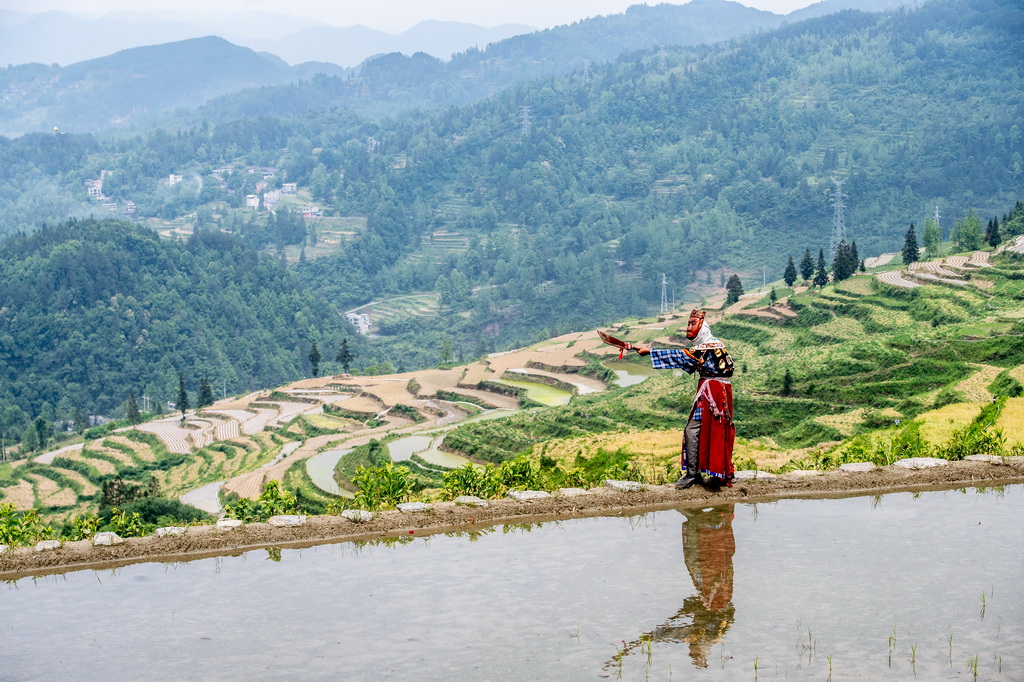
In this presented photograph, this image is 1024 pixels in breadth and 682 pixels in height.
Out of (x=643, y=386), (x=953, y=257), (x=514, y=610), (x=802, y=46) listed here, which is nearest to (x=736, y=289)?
(x=953, y=257)

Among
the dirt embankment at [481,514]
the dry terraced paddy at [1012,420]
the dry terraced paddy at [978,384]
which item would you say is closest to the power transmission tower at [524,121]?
the dry terraced paddy at [978,384]

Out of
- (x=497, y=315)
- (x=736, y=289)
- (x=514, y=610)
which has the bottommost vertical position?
(x=497, y=315)

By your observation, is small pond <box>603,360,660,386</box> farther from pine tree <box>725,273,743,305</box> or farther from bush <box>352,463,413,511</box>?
bush <box>352,463,413,511</box>

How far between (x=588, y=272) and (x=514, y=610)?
11318cm

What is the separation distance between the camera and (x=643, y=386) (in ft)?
122

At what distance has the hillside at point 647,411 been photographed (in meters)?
15.1

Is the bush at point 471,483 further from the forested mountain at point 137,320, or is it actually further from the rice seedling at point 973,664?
the forested mountain at point 137,320

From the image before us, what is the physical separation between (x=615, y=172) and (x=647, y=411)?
5132 inches

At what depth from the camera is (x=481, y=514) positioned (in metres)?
9.74

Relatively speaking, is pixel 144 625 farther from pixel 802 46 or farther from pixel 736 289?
pixel 802 46

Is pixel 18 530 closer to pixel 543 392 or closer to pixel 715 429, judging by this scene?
pixel 715 429

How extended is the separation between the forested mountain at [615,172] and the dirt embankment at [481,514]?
89.3 meters

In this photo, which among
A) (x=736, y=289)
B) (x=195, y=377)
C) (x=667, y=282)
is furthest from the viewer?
(x=667, y=282)

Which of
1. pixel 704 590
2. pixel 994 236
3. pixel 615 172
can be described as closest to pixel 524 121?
pixel 615 172
